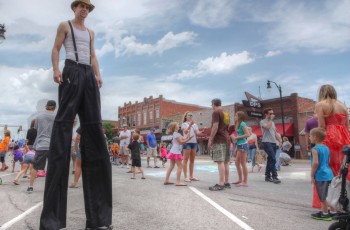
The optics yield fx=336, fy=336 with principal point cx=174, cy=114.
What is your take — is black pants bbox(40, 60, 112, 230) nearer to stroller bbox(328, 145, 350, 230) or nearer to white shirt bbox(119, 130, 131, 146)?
stroller bbox(328, 145, 350, 230)

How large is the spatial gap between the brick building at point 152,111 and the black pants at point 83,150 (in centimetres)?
5617

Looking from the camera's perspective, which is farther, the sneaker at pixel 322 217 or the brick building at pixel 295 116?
the brick building at pixel 295 116

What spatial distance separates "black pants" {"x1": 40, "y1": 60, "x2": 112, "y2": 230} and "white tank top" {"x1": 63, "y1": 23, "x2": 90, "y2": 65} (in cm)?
8

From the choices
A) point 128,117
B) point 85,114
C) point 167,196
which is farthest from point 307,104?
point 128,117

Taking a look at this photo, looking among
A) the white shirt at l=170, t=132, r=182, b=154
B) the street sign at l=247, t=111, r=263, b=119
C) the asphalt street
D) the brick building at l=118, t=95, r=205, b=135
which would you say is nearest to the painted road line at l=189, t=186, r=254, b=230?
the asphalt street

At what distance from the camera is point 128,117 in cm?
7100

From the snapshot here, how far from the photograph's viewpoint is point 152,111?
6322 centimetres

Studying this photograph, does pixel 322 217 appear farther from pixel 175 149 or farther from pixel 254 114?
pixel 254 114

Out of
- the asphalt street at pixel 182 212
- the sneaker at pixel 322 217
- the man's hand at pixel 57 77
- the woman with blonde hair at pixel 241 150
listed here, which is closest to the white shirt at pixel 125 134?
the woman with blonde hair at pixel 241 150

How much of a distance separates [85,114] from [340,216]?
102 inches

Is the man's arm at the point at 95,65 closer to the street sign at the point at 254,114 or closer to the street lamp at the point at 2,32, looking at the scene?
the street lamp at the point at 2,32

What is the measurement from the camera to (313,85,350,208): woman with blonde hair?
456 cm

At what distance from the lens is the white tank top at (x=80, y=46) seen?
3341mm

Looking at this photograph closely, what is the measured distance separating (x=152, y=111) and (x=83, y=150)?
60053 mm
